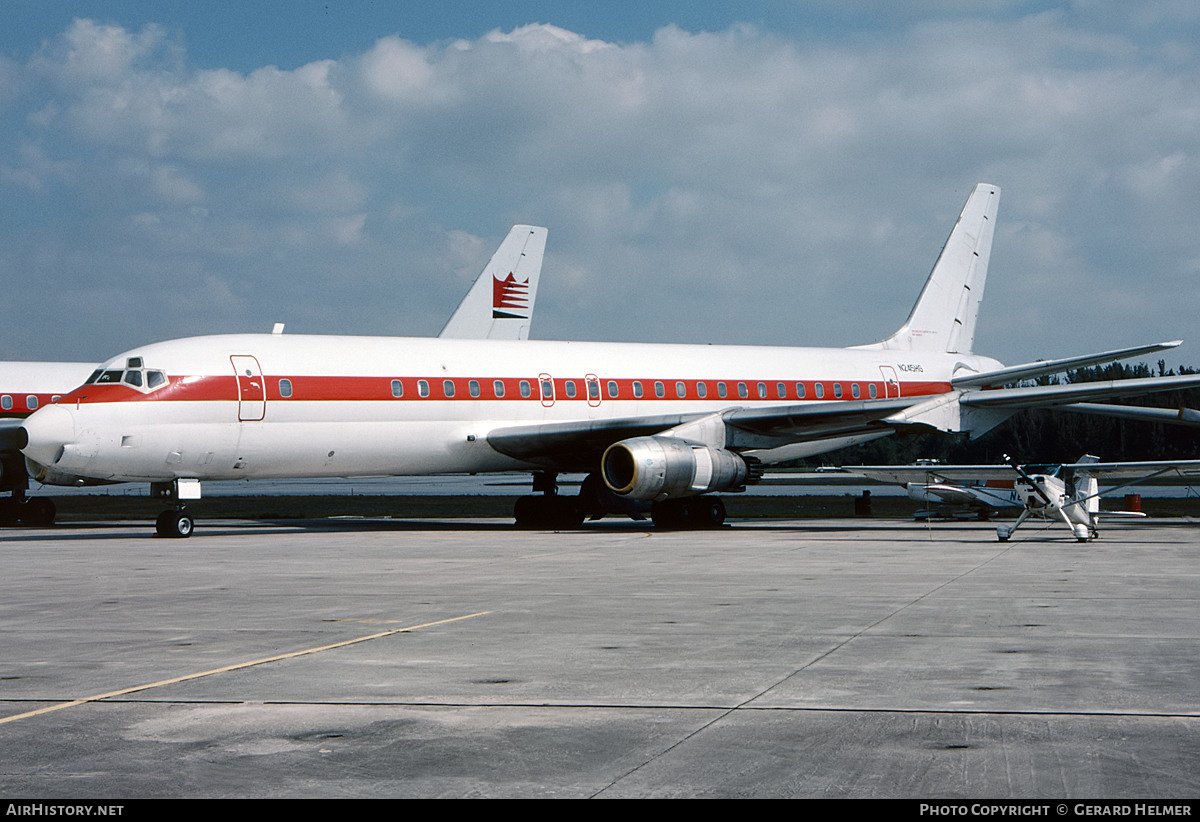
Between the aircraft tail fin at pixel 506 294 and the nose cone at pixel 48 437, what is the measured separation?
21.6 meters

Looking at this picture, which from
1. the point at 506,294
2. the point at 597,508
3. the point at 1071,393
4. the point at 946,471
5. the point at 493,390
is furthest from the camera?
the point at 506,294

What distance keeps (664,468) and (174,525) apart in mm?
9172

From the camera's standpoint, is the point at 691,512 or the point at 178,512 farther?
the point at 691,512

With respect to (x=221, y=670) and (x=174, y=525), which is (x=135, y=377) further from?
(x=221, y=670)

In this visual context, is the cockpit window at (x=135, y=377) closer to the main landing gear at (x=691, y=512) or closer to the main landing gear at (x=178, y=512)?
the main landing gear at (x=178, y=512)

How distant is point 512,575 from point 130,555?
22.5 feet

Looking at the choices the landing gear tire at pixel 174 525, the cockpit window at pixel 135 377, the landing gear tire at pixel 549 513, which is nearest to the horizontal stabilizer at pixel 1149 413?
the landing gear tire at pixel 549 513

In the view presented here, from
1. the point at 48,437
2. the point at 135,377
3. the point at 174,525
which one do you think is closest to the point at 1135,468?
the point at 174,525

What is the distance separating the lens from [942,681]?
7.63m

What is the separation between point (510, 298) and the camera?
144 feet

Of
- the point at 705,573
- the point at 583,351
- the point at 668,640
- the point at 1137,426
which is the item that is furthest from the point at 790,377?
the point at 1137,426

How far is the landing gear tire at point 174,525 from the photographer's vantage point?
23219mm

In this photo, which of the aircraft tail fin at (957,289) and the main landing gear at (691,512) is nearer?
the main landing gear at (691,512)

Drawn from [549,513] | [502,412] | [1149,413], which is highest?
[502,412]
